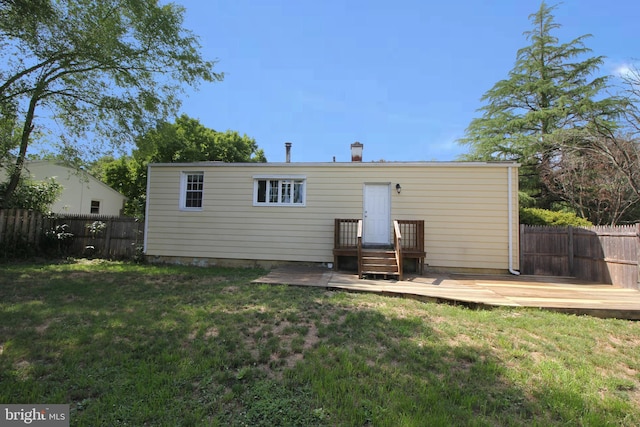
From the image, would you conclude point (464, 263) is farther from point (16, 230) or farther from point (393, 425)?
point (16, 230)

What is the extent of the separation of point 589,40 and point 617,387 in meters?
20.9

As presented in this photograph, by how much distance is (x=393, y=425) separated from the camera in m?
2.09

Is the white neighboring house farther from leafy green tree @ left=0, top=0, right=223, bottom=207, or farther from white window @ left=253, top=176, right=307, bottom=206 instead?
white window @ left=253, top=176, right=307, bottom=206

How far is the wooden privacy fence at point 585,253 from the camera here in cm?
669

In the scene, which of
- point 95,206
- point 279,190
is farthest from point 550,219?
point 95,206

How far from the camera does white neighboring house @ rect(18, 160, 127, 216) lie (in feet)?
50.7

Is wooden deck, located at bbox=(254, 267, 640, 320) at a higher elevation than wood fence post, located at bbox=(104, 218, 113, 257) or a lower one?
lower

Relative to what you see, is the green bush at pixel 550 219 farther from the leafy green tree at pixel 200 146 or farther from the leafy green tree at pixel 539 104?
the leafy green tree at pixel 200 146

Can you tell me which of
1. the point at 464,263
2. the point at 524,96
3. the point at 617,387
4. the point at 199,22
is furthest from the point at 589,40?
the point at 617,387

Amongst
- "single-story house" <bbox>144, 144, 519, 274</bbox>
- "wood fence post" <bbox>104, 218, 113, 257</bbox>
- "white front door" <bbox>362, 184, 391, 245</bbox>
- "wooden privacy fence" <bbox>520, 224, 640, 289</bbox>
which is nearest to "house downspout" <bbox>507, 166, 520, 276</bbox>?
"single-story house" <bbox>144, 144, 519, 274</bbox>

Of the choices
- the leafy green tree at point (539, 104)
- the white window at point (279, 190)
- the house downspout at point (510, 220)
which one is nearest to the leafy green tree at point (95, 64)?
the white window at point (279, 190)

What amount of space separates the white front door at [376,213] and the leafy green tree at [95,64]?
7.18m

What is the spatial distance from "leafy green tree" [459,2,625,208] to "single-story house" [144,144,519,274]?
897cm

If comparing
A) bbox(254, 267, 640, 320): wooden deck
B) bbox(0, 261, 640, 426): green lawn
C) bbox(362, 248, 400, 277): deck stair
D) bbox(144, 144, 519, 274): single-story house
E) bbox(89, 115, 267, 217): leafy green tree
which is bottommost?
bbox(0, 261, 640, 426): green lawn
